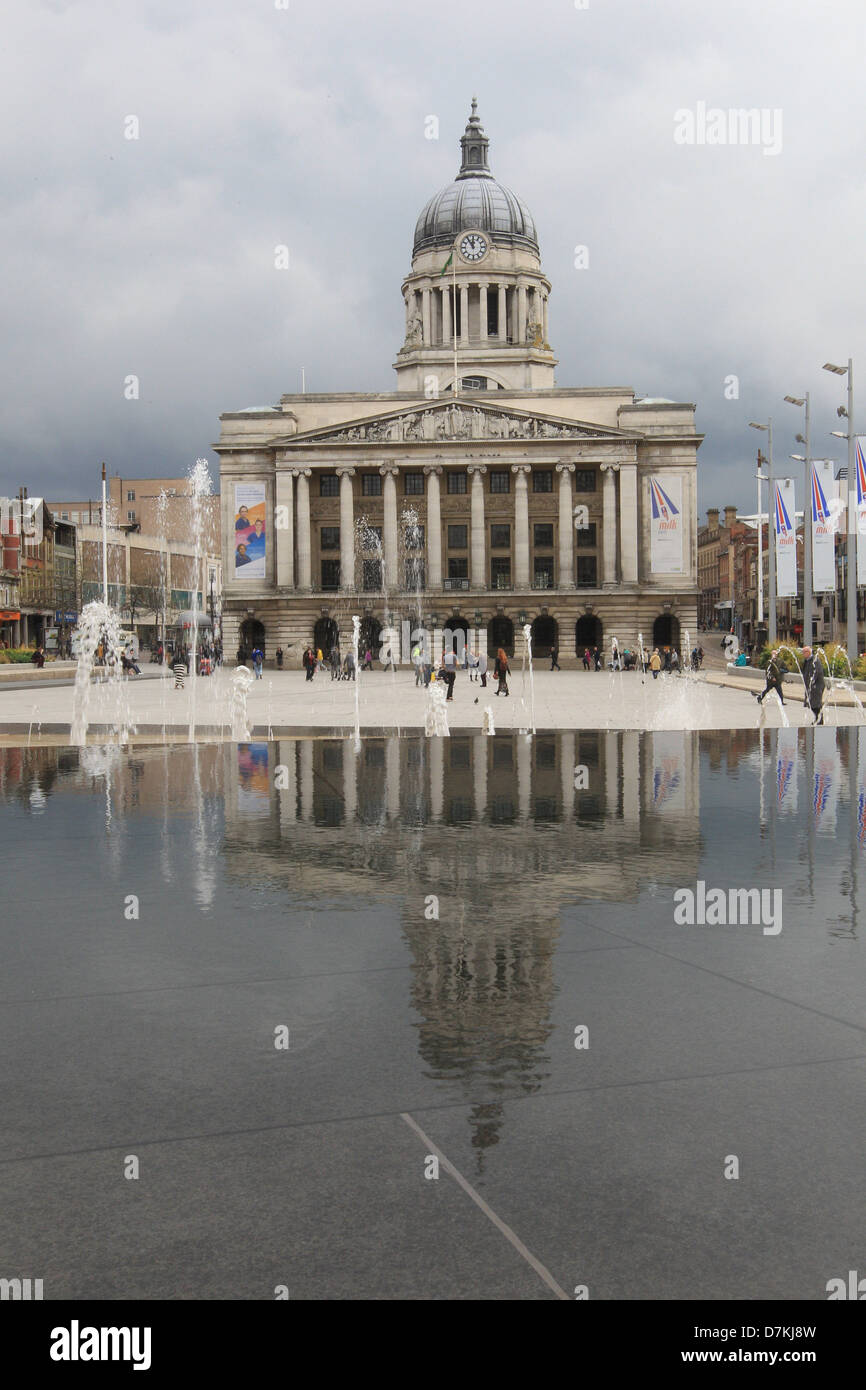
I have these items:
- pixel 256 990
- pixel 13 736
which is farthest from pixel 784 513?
pixel 256 990

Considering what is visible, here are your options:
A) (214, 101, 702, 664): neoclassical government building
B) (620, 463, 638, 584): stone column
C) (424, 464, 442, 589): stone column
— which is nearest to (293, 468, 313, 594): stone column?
(214, 101, 702, 664): neoclassical government building

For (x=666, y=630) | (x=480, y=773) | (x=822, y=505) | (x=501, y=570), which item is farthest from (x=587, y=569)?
(x=480, y=773)

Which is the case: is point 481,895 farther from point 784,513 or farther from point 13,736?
point 784,513

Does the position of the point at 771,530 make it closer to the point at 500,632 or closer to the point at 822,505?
the point at 822,505

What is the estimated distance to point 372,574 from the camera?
98.9m

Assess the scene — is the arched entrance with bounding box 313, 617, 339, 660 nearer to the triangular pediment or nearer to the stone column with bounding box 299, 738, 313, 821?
the triangular pediment

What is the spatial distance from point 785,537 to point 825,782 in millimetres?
38745

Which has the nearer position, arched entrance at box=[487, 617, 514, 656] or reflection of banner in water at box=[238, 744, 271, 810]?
reflection of banner in water at box=[238, 744, 271, 810]

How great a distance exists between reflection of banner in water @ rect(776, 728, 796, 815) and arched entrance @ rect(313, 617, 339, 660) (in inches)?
2801

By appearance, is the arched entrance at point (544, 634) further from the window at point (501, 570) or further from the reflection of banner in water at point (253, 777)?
the reflection of banner in water at point (253, 777)

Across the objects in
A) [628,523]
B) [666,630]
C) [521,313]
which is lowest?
[666,630]

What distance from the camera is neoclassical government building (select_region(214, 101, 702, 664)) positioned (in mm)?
96125

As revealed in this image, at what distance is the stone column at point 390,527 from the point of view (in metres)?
96.7
